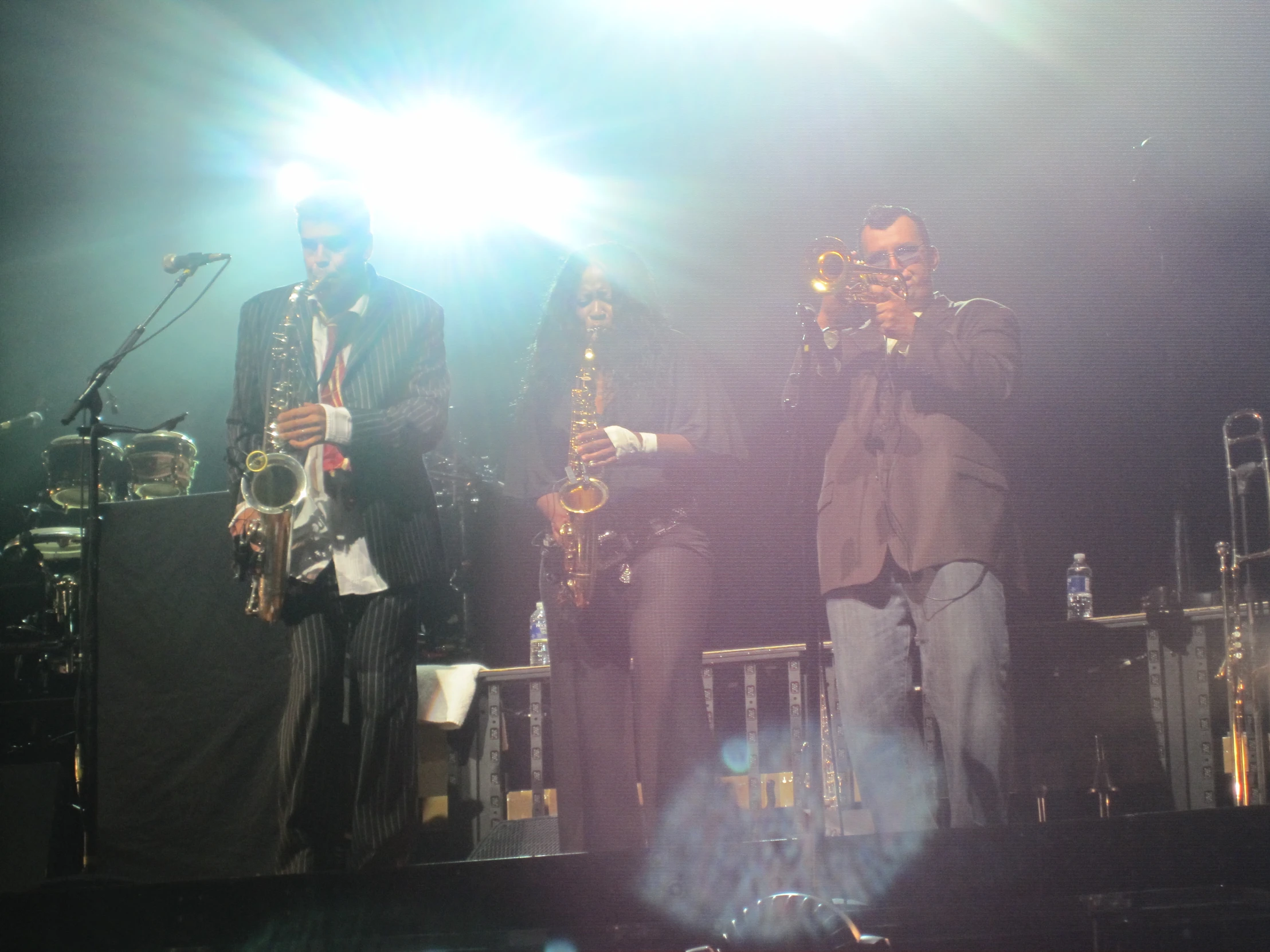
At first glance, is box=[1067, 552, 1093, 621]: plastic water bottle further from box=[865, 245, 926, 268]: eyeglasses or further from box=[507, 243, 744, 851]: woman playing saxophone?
box=[507, 243, 744, 851]: woman playing saxophone

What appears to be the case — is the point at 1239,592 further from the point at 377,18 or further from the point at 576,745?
the point at 377,18

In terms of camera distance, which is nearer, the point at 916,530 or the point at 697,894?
the point at 697,894

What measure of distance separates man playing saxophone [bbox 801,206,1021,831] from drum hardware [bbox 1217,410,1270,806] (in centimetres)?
133

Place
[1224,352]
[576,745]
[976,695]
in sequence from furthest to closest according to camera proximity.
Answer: [1224,352]
[576,745]
[976,695]

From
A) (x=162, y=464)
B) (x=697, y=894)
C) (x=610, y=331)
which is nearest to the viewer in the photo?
(x=697, y=894)

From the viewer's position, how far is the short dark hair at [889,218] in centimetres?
328

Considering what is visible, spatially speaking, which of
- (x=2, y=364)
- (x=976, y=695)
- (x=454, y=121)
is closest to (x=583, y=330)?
(x=976, y=695)

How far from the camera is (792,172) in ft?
15.4

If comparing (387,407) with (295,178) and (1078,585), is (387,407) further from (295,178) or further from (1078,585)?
(1078,585)

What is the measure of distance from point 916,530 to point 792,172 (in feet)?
7.46

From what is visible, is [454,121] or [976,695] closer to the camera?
[976,695]

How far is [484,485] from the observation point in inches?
197

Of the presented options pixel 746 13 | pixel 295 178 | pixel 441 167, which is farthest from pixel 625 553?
pixel 295 178

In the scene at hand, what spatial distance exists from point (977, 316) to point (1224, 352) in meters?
1.79
